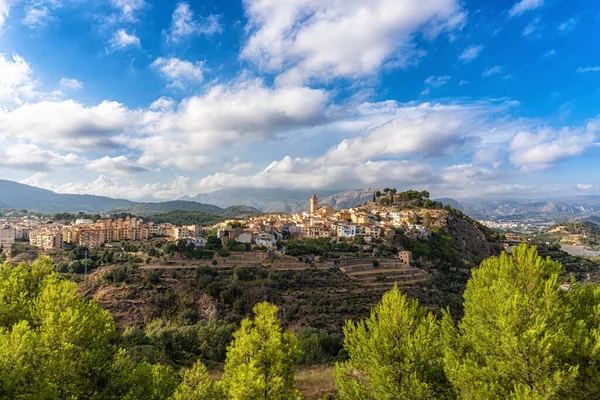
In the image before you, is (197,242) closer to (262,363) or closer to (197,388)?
(197,388)

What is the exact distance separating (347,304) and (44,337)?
113 ft

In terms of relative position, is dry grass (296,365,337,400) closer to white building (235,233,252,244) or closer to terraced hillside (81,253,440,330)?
terraced hillside (81,253,440,330)

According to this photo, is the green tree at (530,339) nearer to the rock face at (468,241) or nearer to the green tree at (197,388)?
the green tree at (197,388)

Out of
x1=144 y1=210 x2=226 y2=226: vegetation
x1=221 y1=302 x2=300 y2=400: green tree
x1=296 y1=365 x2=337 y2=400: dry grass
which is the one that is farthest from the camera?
x1=144 y1=210 x2=226 y2=226: vegetation

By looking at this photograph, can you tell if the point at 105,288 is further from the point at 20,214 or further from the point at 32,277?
the point at 20,214

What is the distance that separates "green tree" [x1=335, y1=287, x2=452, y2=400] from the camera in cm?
979

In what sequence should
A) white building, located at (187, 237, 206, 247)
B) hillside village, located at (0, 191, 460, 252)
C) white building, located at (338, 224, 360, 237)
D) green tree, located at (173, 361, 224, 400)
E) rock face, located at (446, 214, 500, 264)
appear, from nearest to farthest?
green tree, located at (173, 361, 224, 400) → white building, located at (187, 237, 206, 247) → hillside village, located at (0, 191, 460, 252) → white building, located at (338, 224, 360, 237) → rock face, located at (446, 214, 500, 264)

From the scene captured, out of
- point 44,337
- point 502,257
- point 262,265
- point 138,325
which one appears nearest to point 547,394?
point 502,257

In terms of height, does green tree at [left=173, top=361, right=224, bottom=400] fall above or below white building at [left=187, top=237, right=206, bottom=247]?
below

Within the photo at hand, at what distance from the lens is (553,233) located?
151 m

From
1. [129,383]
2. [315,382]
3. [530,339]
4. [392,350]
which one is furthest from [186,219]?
[530,339]

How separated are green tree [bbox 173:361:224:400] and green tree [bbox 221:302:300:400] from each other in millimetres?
780

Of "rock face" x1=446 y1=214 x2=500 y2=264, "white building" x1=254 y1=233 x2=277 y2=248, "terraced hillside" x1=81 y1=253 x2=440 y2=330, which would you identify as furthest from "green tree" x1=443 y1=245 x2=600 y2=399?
"rock face" x1=446 y1=214 x2=500 y2=264

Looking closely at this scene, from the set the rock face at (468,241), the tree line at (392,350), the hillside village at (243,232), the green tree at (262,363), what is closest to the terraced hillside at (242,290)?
the hillside village at (243,232)
